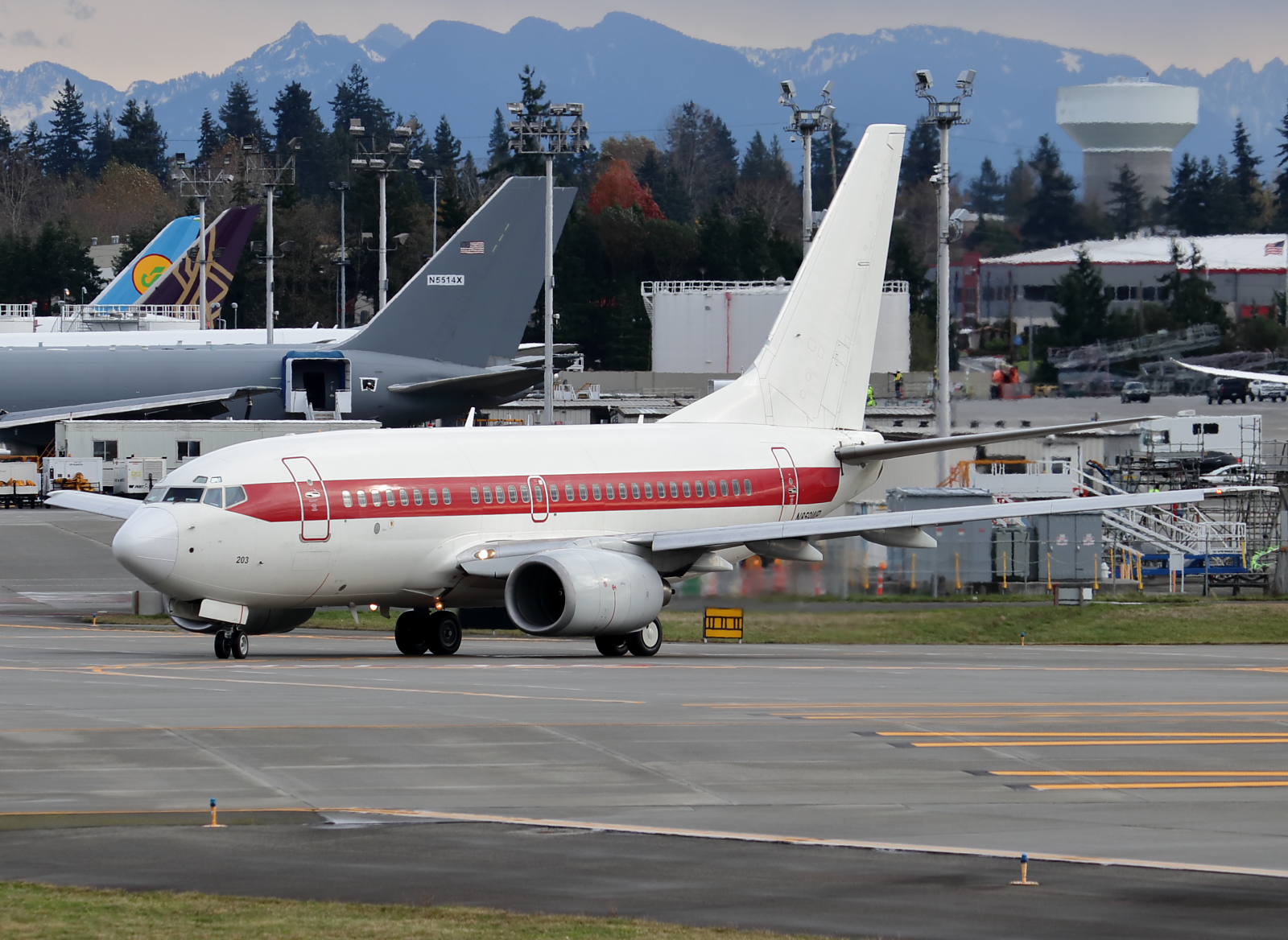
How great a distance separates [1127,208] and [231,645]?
105 meters

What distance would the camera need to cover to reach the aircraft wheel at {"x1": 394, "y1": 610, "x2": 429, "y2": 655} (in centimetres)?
3438

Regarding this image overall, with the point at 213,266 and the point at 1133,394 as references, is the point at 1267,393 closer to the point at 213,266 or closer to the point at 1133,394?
the point at 1133,394

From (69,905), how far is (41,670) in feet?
54.8

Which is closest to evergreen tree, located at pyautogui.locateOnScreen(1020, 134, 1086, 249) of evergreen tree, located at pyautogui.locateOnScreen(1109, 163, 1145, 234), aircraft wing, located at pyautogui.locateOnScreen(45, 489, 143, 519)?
evergreen tree, located at pyautogui.locateOnScreen(1109, 163, 1145, 234)

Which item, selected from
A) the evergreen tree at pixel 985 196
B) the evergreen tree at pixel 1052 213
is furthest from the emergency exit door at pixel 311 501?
the evergreen tree at pixel 985 196

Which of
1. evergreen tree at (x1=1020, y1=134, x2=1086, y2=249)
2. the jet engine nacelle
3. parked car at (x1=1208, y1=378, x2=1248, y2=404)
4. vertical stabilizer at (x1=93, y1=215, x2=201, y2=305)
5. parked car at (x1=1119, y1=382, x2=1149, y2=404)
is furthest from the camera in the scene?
vertical stabilizer at (x1=93, y1=215, x2=201, y2=305)

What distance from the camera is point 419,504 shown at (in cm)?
3241

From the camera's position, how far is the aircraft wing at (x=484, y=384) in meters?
66.9

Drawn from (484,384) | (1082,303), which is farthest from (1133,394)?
(484,384)

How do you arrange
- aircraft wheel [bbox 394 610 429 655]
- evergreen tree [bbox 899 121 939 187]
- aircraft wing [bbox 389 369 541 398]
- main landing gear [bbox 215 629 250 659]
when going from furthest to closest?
evergreen tree [bbox 899 121 939 187], aircraft wing [bbox 389 369 541 398], aircraft wheel [bbox 394 610 429 655], main landing gear [bbox 215 629 250 659]

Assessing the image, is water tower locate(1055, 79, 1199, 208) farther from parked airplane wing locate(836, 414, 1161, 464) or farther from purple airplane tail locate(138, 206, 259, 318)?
parked airplane wing locate(836, 414, 1161, 464)

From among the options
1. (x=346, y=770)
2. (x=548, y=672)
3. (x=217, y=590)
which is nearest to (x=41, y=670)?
(x=217, y=590)

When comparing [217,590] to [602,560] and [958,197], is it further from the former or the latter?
[958,197]

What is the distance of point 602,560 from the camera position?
32.4 metres
